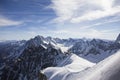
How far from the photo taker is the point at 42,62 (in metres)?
179

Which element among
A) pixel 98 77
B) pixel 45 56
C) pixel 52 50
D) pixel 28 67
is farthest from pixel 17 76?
pixel 98 77

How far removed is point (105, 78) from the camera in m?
11.5

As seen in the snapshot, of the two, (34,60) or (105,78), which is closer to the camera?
(105,78)

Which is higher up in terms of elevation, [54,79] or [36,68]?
[54,79]

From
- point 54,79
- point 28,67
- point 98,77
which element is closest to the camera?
point 98,77

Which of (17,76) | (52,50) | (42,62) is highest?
(52,50)

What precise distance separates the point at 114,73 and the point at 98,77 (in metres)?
1.39

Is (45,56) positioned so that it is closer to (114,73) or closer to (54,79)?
(54,79)

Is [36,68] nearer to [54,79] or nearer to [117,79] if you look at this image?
[54,79]

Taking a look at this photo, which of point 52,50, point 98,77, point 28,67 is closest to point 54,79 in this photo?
point 98,77

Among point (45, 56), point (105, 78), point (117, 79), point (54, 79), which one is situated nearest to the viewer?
point (117, 79)

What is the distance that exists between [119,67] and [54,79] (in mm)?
21616

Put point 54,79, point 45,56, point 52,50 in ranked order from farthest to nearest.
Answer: point 45,56 < point 52,50 < point 54,79

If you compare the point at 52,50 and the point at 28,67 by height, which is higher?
the point at 52,50
